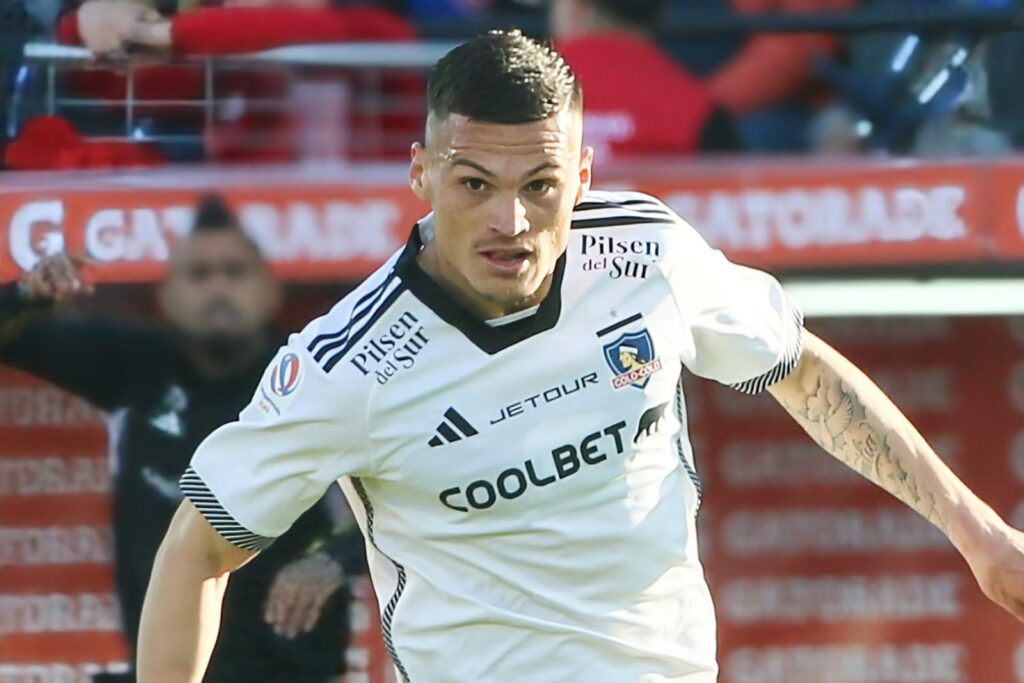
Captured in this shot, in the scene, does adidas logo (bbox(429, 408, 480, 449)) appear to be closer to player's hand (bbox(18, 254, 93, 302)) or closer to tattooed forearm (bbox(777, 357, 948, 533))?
tattooed forearm (bbox(777, 357, 948, 533))

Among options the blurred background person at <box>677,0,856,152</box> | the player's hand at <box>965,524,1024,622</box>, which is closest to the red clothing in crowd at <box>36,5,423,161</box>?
the blurred background person at <box>677,0,856,152</box>

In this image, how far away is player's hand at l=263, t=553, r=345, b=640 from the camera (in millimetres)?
4895

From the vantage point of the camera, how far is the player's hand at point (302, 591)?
489 centimetres

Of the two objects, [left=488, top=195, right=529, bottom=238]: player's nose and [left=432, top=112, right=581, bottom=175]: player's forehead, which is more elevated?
[left=432, top=112, right=581, bottom=175]: player's forehead

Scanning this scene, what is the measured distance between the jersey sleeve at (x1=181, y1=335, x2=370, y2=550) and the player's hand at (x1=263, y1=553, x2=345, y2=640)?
6.69ft

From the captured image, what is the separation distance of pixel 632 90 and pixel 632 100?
0.02m

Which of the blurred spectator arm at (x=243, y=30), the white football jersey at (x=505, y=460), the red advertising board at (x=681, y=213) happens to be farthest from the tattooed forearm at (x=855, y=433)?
the blurred spectator arm at (x=243, y=30)

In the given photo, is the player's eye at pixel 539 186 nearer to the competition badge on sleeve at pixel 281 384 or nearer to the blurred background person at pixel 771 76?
the competition badge on sleeve at pixel 281 384

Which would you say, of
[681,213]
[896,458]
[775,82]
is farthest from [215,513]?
[775,82]

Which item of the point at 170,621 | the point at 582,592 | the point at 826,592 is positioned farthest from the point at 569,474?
the point at 826,592

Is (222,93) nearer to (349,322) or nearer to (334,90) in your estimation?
(334,90)

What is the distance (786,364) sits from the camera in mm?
3061

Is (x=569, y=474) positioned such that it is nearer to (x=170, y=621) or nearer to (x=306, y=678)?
(x=170, y=621)

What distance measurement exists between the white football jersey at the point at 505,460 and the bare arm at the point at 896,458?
0.88 feet
